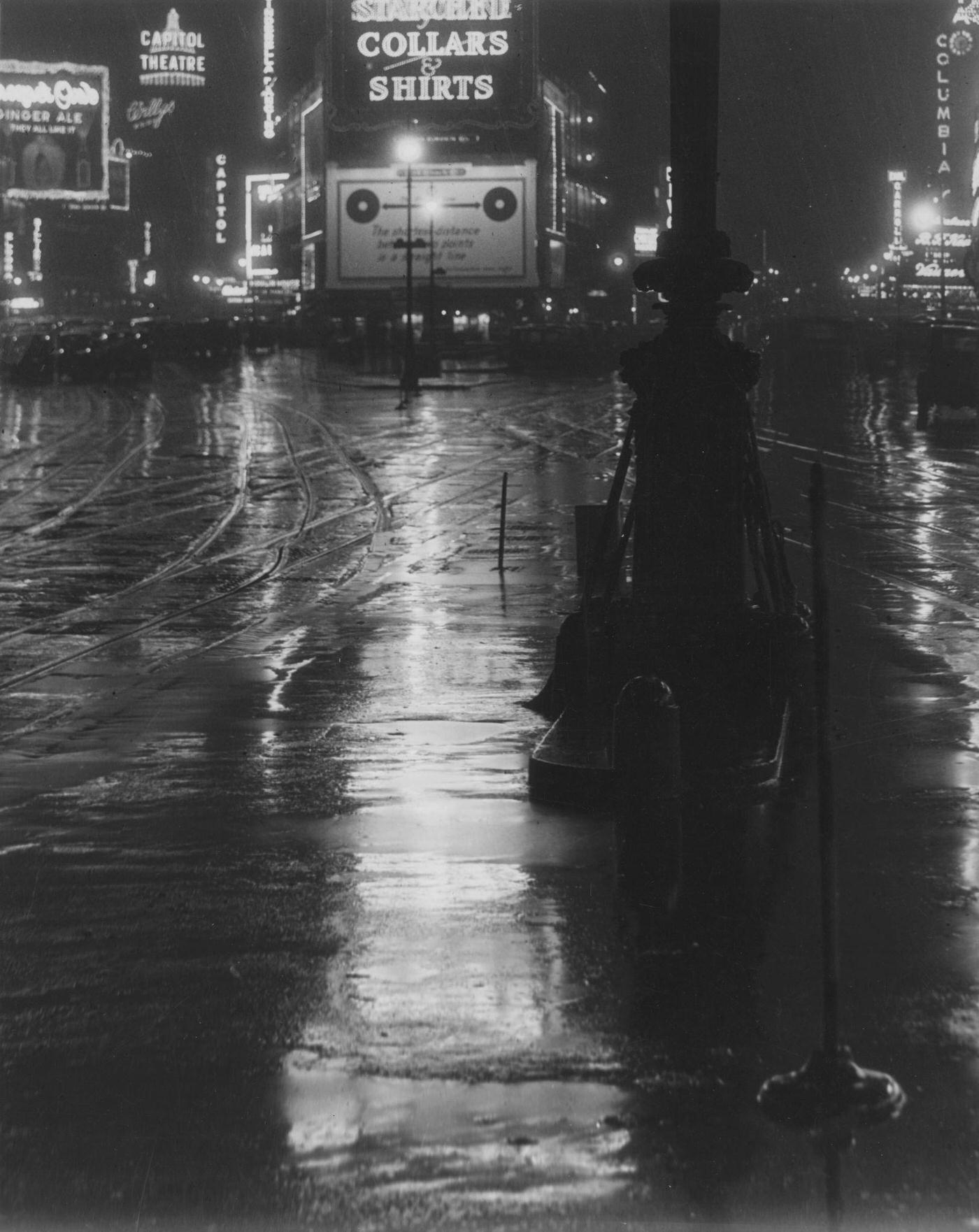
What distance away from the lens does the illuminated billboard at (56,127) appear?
82.8 meters

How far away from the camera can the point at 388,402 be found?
2176 inches

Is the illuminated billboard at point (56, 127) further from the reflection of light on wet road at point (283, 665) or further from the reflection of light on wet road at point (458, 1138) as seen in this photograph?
the reflection of light on wet road at point (458, 1138)

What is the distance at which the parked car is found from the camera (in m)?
42.5

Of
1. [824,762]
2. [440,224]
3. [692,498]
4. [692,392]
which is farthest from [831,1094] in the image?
[440,224]

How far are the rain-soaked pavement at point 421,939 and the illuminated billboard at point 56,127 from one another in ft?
227

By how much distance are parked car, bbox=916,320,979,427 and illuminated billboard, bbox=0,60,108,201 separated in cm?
4817

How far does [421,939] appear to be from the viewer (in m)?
7.21

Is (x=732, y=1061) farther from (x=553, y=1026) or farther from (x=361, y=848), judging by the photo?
(x=361, y=848)

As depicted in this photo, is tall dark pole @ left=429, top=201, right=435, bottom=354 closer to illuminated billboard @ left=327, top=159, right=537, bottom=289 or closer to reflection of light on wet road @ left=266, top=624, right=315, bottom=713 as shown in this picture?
illuminated billboard @ left=327, top=159, right=537, bottom=289

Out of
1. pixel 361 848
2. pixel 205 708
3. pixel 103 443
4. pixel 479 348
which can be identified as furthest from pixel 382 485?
pixel 479 348

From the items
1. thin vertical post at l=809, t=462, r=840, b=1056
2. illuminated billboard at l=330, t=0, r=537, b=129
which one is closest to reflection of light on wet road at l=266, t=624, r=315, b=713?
thin vertical post at l=809, t=462, r=840, b=1056

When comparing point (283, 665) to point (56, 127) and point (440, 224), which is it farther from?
point (440, 224)

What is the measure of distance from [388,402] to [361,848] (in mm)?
47261

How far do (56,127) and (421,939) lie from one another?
81.4m
